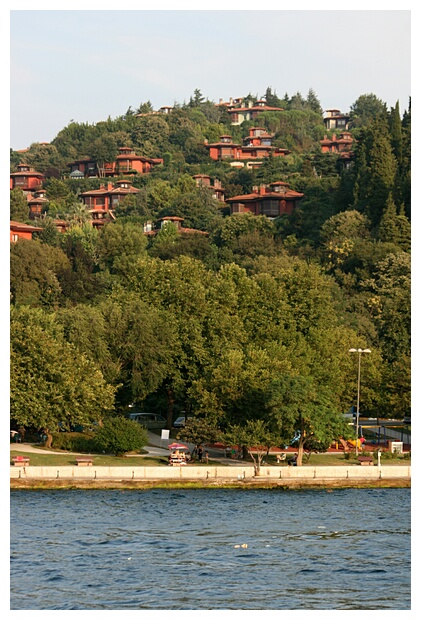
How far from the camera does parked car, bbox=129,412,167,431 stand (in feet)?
249

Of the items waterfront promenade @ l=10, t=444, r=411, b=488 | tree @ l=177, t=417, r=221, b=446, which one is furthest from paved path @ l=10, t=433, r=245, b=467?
waterfront promenade @ l=10, t=444, r=411, b=488

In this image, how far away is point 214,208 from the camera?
6009 inches

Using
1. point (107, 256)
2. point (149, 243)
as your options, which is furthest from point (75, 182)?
point (107, 256)

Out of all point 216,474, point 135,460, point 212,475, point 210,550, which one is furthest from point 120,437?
point 210,550

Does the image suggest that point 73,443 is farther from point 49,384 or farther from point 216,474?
point 216,474

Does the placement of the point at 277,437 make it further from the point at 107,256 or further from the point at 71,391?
the point at 107,256

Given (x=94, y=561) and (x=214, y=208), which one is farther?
(x=214, y=208)

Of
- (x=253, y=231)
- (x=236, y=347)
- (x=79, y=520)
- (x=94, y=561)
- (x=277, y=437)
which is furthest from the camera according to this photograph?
(x=253, y=231)

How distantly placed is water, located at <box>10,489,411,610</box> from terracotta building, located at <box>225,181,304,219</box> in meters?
89.1

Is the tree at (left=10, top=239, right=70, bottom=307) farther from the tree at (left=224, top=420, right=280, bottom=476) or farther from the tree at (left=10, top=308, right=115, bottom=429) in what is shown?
the tree at (left=224, top=420, right=280, bottom=476)

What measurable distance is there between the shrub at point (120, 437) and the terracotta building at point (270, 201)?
277ft

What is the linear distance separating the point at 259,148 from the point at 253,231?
2672 inches

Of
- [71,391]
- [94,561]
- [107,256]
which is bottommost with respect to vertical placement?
[94,561]

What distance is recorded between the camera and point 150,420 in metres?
77.9
